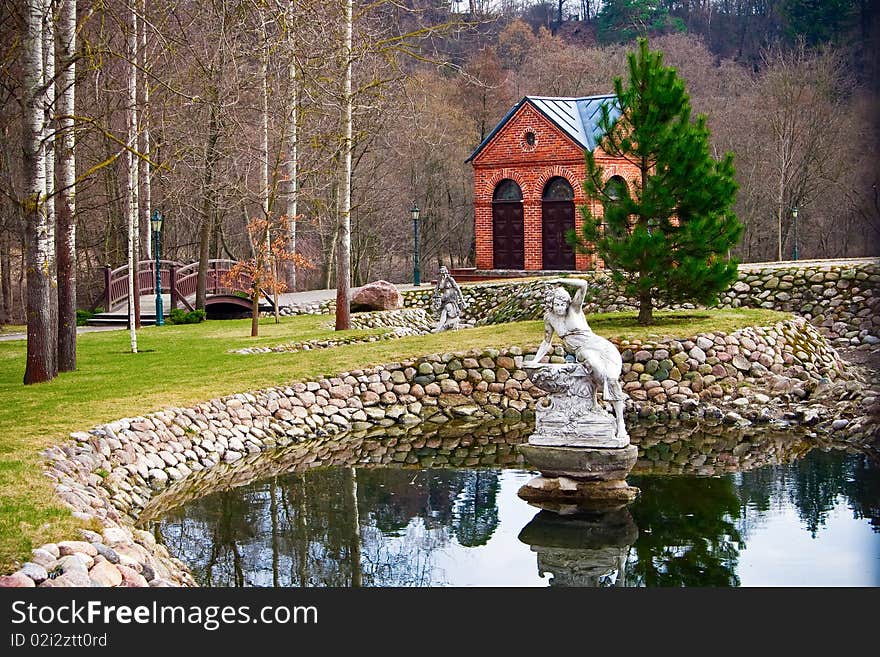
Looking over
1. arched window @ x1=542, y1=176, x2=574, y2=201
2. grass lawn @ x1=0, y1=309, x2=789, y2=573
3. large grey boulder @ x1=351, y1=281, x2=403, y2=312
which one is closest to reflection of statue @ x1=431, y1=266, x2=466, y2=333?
grass lawn @ x1=0, y1=309, x2=789, y2=573

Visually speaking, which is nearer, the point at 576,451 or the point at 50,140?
the point at 576,451

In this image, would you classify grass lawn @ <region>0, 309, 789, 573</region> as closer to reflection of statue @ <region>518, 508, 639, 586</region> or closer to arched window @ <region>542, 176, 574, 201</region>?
reflection of statue @ <region>518, 508, 639, 586</region>

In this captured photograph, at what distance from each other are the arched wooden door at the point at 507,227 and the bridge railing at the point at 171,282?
7974mm

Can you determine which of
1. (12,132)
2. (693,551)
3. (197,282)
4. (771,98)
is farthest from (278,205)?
(693,551)

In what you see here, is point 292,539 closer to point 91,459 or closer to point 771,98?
point 91,459

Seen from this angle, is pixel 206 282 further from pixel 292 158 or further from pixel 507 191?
pixel 507 191

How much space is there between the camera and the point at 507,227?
32406 mm

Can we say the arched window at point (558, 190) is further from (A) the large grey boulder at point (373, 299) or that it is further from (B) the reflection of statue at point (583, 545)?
(B) the reflection of statue at point (583, 545)

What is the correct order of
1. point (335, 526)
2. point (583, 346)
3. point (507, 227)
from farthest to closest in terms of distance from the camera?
point (507, 227) → point (583, 346) → point (335, 526)

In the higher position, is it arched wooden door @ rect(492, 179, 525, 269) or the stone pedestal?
arched wooden door @ rect(492, 179, 525, 269)

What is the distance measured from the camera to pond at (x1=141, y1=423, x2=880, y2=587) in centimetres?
920

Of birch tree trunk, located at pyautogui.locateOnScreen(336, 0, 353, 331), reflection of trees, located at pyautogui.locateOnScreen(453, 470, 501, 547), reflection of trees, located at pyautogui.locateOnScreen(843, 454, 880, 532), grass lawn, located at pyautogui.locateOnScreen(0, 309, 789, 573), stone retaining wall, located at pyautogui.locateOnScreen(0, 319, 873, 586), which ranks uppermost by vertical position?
birch tree trunk, located at pyautogui.locateOnScreen(336, 0, 353, 331)

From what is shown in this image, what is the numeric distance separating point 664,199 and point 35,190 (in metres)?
11.6

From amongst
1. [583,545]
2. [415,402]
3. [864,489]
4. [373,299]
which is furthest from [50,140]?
[373,299]
